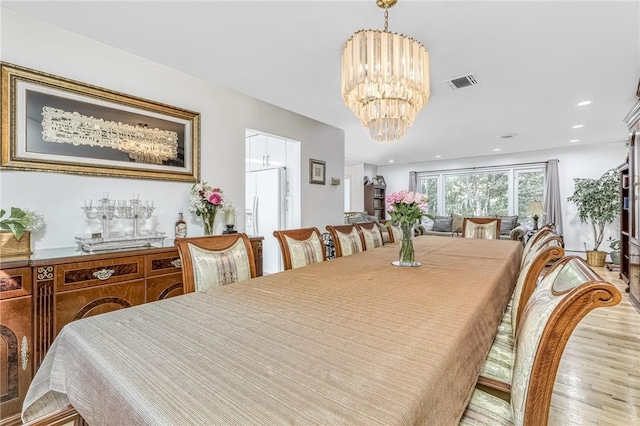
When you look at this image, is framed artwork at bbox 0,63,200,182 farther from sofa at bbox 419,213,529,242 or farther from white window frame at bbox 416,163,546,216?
white window frame at bbox 416,163,546,216

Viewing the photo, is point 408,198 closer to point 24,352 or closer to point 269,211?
point 24,352

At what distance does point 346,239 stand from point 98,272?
1.79 metres

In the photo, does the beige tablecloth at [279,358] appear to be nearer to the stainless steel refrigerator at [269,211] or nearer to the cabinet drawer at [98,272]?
the cabinet drawer at [98,272]

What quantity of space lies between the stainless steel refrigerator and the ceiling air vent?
2.30m

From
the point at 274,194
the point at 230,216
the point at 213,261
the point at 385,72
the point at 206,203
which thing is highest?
the point at 385,72

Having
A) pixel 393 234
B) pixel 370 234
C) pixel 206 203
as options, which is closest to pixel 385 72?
pixel 370 234

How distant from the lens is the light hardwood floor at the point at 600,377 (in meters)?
1.57

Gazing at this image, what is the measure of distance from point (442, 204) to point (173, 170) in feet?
23.5

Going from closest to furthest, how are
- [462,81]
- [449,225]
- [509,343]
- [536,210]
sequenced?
[509,343] → [462,81] → [536,210] → [449,225]

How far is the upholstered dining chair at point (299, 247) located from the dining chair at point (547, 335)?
1.34 metres

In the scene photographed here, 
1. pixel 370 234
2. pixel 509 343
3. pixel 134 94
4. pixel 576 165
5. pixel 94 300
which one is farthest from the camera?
pixel 576 165

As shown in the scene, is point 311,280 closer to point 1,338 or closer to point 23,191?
point 1,338

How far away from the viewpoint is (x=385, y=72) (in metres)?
1.67

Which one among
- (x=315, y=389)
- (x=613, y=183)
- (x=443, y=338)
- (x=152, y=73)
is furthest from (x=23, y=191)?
(x=613, y=183)
